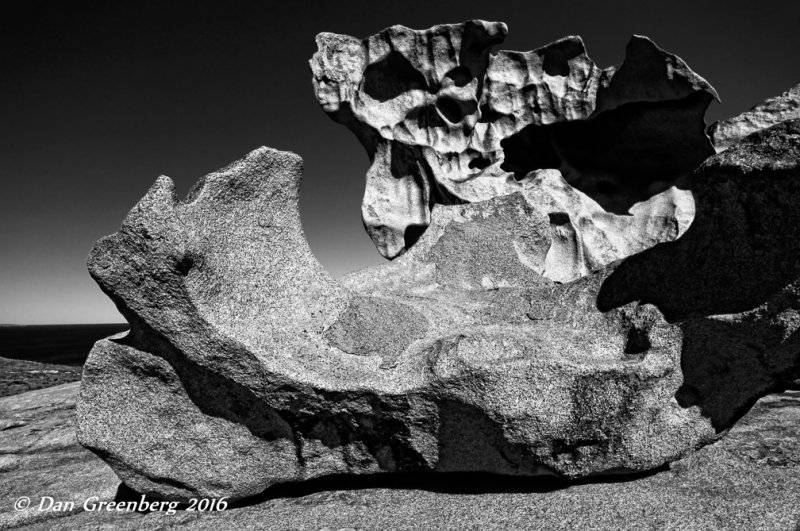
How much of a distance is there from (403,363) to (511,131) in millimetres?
4762

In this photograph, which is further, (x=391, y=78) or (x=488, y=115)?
(x=488, y=115)

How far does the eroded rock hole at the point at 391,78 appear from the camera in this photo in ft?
21.6

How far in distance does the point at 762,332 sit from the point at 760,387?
42 cm

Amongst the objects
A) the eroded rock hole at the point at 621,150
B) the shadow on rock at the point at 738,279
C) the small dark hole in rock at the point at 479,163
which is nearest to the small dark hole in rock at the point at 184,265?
the shadow on rock at the point at 738,279

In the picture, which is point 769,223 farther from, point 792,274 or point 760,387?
point 760,387

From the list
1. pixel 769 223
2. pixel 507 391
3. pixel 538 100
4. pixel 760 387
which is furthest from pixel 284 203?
pixel 538 100

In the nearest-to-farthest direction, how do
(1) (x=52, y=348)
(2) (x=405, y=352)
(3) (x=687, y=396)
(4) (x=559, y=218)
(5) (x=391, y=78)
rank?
(3) (x=687, y=396) → (2) (x=405, y=352) → (4) (x=559, y=218) → (5) (x=391, y=78) → (1) (x=52, y=348)

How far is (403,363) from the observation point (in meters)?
3.00

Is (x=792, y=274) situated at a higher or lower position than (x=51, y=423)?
higher

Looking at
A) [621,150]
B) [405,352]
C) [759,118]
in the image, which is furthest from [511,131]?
[405,352]

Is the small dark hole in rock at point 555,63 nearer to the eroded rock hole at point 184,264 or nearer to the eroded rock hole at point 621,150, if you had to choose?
the eroded rock hole at point 621,150

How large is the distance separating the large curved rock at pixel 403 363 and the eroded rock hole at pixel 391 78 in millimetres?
3770

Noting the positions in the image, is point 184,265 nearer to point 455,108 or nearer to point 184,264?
point 184,264

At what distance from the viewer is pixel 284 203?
3461mm
